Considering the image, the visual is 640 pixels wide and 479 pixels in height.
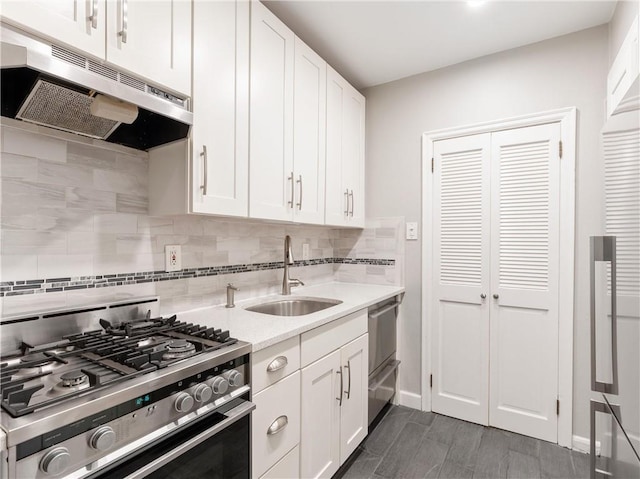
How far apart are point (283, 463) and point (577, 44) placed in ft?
9.25

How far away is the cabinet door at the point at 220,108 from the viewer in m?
1.34

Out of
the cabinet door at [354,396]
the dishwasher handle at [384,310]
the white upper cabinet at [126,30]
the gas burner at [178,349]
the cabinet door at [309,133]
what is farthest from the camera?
the dishwasher handle at [384,310]

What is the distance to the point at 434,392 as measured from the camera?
2.50 metres

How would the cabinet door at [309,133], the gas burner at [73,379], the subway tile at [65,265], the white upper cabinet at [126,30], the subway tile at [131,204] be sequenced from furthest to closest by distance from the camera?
the cabinet door at [309,133] → the subway tile at [131,204] → the subway tile at [65,265] → the white upper cabinet at [126,30] → the gas burner at [73,379]

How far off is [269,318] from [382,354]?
1.07 meters

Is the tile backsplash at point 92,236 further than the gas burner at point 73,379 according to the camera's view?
Yes

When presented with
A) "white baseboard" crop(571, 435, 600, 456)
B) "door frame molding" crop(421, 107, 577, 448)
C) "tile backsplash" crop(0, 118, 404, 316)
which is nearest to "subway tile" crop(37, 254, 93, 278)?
"tile backsplash" crop(0, 118, 404, 316)

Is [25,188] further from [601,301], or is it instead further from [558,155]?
[558,155]

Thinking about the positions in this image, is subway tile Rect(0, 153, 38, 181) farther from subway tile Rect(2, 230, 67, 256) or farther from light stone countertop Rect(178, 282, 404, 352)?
light stone countertop Rect(178, 282, 404, 352)

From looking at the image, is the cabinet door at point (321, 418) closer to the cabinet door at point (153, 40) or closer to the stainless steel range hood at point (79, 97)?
the stainless steel range hood at point (79, 97)

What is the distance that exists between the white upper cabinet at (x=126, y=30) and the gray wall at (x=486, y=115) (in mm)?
1767

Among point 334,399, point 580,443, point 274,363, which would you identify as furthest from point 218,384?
point 580,443

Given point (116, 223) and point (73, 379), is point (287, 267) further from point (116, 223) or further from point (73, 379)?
point (73, 379)

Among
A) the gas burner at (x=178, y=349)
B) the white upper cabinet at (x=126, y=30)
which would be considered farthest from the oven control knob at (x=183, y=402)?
the white upper cabinet at (x=126, y=30)
